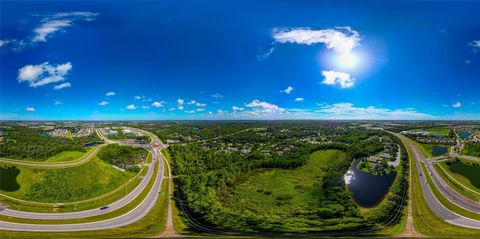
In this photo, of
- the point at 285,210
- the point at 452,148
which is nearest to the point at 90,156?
the point at 285,210

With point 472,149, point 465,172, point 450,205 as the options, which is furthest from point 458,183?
point 472,149

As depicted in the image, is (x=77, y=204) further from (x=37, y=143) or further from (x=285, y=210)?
(x=37, y=143)

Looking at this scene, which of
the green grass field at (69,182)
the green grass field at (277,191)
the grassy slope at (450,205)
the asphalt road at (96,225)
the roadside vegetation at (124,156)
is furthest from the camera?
the roadside vegetation at (124,156)

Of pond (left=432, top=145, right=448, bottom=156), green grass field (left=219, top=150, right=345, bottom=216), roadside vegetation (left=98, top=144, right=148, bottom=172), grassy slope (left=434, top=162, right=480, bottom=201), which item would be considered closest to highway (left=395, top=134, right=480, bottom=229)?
grassy slope (left=434, top=162, right=480, bottom=201)

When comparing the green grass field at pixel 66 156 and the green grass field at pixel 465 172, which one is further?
the green grass field at pixel 66 156

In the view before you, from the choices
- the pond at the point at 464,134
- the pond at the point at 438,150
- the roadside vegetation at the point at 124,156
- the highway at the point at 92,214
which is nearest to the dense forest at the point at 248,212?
the highway at the point at 92,214

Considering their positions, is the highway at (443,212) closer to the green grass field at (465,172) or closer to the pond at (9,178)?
the green grass field at (465,172)
